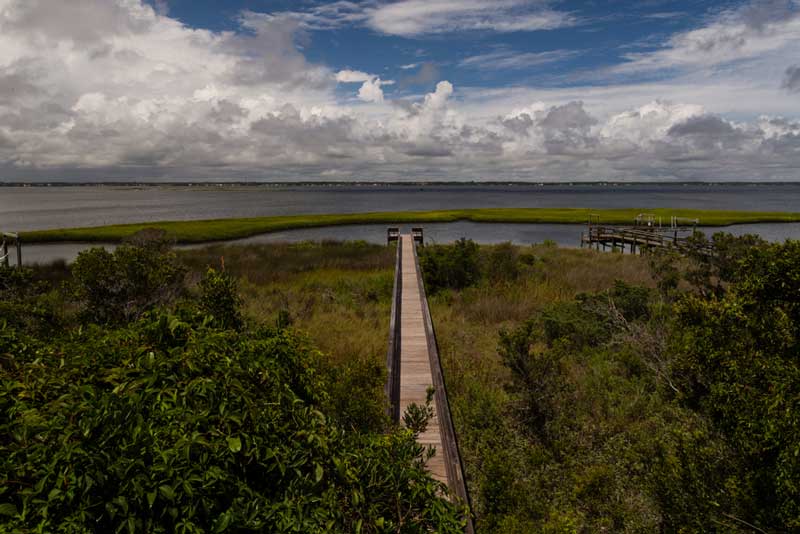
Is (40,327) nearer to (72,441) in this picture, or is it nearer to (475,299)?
(72,441)

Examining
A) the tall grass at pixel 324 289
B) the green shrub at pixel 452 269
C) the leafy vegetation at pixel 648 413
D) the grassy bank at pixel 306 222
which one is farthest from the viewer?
the grassy bank at pixel 306 222

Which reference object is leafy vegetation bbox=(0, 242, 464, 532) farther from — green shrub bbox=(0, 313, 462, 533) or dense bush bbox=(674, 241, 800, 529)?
dense bush bbox=(674, 241, 800, 529)

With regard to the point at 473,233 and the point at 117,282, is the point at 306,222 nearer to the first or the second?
the point at 473,233

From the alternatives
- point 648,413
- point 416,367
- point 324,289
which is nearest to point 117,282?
point 416,367

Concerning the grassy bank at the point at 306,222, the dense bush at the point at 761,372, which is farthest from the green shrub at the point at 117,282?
the grassy bank at the point at 306,222

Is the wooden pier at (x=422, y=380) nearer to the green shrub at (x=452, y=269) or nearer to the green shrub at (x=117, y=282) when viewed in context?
the green shrub at (x=452, y=269)

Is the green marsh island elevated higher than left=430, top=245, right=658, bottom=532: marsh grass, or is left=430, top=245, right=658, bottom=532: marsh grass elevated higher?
the green marsh island

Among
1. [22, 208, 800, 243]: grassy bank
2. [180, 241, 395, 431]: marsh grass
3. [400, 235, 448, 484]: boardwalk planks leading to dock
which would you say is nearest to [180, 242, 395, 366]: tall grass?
[180, 241, 395, 431]: marsh grass
